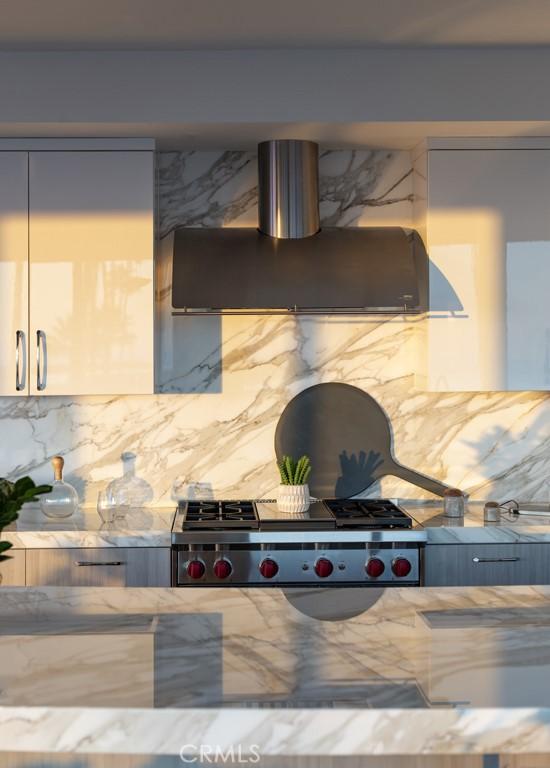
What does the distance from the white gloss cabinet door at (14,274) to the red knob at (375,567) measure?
1.42 m

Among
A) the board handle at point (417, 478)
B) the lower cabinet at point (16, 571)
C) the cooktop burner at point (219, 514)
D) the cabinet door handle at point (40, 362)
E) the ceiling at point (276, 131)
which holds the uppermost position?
the ceiling at point (276, 131)

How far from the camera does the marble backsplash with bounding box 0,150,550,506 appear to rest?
13.4 feet

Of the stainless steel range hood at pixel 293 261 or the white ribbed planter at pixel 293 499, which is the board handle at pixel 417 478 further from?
the stainless steel range hood at pixel 293 261

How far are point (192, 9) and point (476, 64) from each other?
110 centimetres

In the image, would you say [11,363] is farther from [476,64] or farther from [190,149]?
[476,64]

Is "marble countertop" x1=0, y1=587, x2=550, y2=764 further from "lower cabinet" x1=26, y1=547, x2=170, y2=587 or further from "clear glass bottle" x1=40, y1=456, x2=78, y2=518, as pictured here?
"clear glass bottle" x1=40, y1=456, x2=78, y2=518

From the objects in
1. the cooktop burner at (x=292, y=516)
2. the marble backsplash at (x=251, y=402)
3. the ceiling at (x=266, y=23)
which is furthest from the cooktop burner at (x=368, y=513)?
the ceiling at (x=266, y=23)

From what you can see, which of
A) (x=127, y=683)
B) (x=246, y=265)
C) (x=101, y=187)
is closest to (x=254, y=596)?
(x=127, y=683)

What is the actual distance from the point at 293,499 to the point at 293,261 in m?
0.91

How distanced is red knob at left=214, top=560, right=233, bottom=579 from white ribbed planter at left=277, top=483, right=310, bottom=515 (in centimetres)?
38

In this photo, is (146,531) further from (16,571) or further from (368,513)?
(368,513)

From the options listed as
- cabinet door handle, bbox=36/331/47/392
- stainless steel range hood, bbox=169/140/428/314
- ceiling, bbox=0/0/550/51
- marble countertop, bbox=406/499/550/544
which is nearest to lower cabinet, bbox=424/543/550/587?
marble countertop, bbox=406/499/550/544

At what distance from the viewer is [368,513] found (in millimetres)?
3752

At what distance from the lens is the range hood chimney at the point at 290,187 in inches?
151
